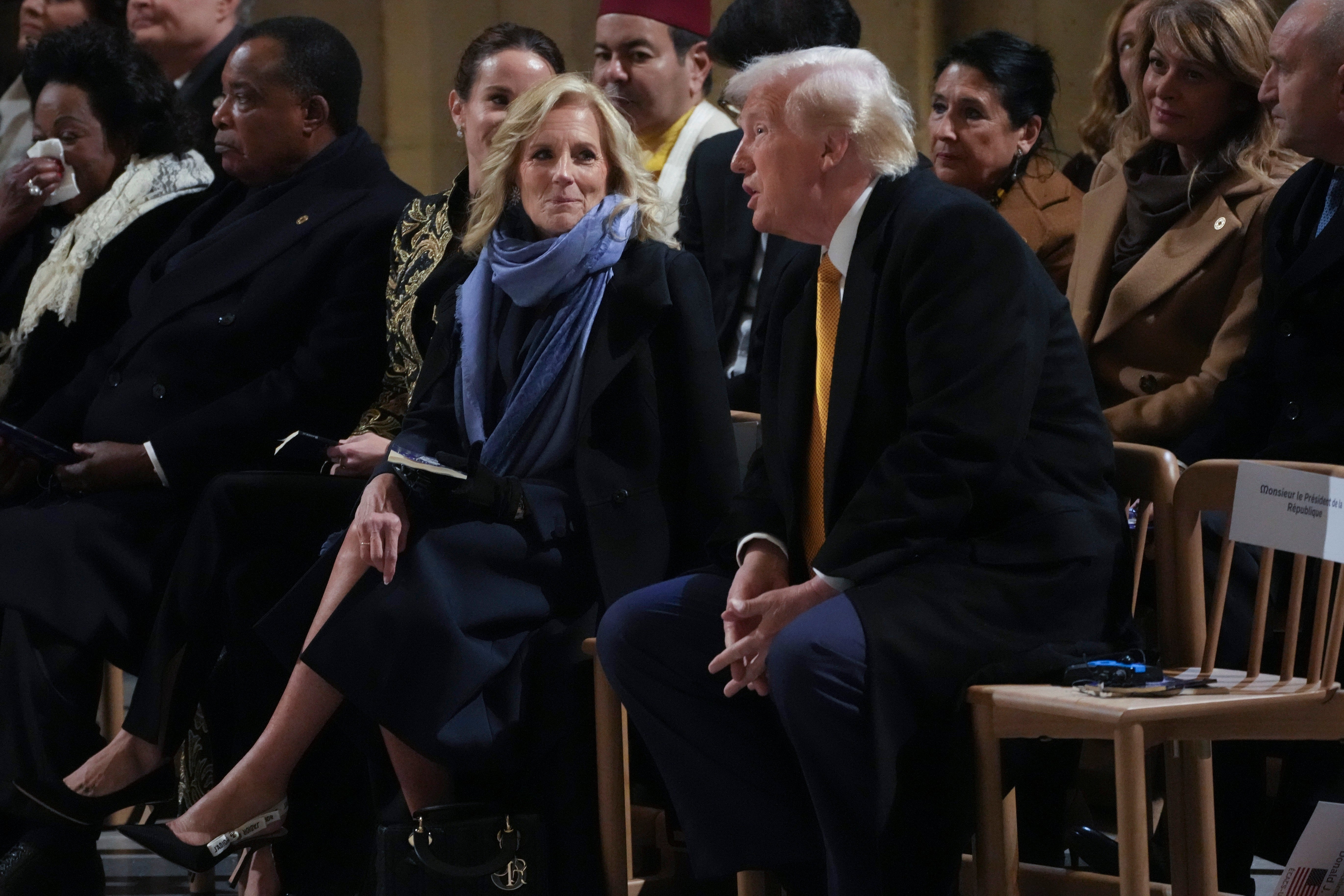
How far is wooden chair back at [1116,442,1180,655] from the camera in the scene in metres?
2.53

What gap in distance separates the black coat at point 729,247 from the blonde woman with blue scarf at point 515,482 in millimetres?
424

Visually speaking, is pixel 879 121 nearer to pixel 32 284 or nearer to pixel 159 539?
pixel 159 539

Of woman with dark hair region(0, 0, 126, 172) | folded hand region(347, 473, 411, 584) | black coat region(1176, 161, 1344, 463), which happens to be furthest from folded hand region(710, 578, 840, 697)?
woman with dark hair region(0, 0, 126, 172)

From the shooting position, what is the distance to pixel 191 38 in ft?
16.7

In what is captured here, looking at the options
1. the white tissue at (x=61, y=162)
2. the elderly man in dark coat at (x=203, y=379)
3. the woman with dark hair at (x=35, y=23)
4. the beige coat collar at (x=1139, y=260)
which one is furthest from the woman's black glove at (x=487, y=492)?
the woman with dark hair at (x=35, y=23)

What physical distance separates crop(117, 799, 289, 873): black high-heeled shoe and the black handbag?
286mm

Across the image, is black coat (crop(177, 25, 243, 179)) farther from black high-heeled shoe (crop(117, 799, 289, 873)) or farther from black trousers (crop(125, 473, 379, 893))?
black high-heeled shoe (crop(117, 799, 289, 873))

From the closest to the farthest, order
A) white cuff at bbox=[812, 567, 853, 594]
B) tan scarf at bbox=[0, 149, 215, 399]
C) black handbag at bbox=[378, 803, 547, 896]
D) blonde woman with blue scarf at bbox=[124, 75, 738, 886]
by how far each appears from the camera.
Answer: white cuff at bbox=[812, 567, 853, 594] < black handbag at bbox=[378, 803, 547, 896] < blonde woman with blue scarf at bbox=[124, 75, 738, 886] < tan scarf at bbox=[0, 149, 215, 399]

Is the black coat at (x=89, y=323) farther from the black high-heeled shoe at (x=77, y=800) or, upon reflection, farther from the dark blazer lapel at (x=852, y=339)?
the dark blazer lapel at (x=852, y=339)

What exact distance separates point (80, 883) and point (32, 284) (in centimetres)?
159

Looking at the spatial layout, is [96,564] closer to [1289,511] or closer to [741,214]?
[741,214]

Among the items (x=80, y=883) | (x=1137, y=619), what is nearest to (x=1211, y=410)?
(x=1137, y=619)

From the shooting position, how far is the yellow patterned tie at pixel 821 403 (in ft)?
8.84

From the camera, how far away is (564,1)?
6180mm
